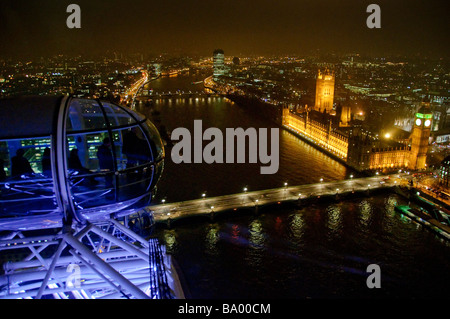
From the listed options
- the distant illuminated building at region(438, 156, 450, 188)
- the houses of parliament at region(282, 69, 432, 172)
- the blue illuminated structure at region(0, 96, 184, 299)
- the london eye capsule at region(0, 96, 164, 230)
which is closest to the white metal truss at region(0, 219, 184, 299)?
the blue illuminated structure at region(0, 96, 184, 299)

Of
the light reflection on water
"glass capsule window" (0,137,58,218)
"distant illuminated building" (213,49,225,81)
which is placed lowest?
the light reflection on water

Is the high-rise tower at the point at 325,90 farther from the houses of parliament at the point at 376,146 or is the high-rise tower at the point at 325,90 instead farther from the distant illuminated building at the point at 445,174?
the distant illuminated building at the point at 445,174

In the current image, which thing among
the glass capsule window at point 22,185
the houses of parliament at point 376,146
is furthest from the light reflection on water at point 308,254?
the glass capsule window at point 22,185

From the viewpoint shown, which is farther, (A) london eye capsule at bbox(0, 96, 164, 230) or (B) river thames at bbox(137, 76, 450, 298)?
(B) river thames at bbox(137, 76, 450, 298)

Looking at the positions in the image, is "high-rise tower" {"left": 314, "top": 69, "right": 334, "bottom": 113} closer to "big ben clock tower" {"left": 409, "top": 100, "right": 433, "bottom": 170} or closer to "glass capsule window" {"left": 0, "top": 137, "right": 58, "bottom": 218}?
"big ben clock tower" {"left": 409, "top": 100, "right": 433, "bottom": 170}

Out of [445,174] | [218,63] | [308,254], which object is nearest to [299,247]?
[308,254]

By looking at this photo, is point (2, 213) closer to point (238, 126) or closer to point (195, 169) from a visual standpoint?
point (195, 169)

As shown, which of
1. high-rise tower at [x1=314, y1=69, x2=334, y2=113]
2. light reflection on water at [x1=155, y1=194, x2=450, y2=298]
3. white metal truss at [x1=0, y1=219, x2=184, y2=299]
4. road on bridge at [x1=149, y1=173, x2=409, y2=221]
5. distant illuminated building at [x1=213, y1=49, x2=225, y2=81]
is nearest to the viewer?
white metal truss at [x1=0, y1=219, x2=184, y2=299]
